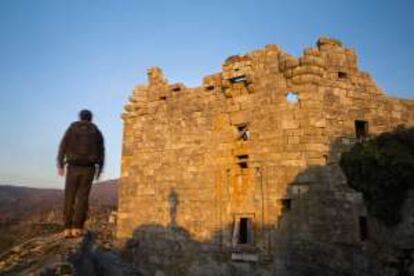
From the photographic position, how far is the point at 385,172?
913 centimetres

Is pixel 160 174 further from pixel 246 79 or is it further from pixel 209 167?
pixel 246 79

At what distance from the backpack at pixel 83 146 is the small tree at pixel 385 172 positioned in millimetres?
6381

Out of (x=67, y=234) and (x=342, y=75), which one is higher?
(x=342, y=75)

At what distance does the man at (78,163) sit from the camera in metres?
5.80

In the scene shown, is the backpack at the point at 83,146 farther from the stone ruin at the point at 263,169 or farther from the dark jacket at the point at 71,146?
the stone ruin at the point at 263,169

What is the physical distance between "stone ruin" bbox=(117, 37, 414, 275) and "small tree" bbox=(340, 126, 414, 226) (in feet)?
2.99

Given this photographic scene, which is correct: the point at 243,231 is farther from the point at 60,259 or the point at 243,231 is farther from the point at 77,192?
the point at 60,259

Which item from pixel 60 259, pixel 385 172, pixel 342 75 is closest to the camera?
pixel 60 259

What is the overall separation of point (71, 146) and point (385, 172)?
6792mm

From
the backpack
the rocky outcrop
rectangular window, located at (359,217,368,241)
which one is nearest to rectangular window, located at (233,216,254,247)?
rectangular window, located at (359,217,368,241)

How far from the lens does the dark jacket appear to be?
5840mm

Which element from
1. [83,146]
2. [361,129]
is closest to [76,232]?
[83,146]

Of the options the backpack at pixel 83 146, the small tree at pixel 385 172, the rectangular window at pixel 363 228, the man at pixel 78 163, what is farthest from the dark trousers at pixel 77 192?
the rectangular window at pixel 363 228

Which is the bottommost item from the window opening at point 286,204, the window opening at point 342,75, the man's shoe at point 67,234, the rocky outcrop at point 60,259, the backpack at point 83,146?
the rocky outcrop at point 60,259
